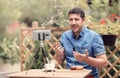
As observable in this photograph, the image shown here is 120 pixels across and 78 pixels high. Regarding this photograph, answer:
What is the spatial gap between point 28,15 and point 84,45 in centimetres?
701

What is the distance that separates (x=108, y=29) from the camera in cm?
368

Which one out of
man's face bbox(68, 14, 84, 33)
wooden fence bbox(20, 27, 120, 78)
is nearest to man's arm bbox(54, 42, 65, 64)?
man's face bbox(68, 14, 84, 33)

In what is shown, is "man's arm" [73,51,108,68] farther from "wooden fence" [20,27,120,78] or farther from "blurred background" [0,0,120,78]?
"blurred background" [0,0,120,78]

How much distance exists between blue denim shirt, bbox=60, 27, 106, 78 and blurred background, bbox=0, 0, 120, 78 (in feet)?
6.16

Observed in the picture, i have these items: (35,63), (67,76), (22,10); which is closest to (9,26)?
(22,10)

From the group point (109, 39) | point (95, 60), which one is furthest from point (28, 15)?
point (95, 60)

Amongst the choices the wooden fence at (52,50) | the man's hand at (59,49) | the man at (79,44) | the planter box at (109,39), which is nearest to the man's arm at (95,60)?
the man at (79,44)

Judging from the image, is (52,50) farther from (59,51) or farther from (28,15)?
(28,15)

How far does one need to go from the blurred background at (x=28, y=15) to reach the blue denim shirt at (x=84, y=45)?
1.88m

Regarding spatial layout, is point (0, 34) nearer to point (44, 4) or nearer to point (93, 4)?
point (44, 4)

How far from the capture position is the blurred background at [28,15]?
4.63m

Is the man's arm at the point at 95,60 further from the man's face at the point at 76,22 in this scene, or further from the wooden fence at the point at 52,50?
the wooden fence at the point at 52,50

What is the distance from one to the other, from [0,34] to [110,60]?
15.3 ft

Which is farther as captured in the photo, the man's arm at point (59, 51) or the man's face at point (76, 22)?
the man's face at point (76, 22)
